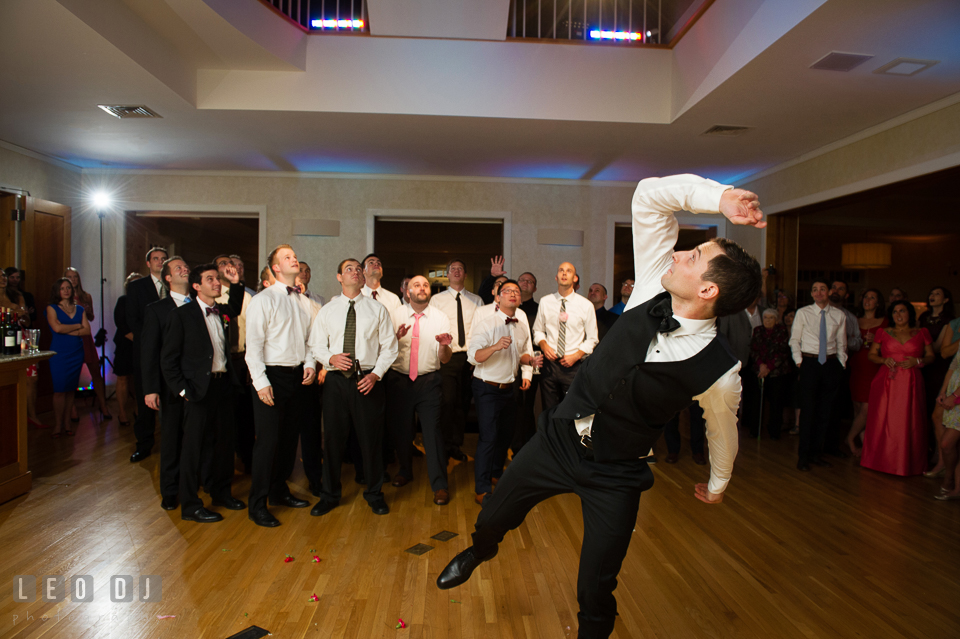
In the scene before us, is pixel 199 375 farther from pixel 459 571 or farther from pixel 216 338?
pixel 459 571

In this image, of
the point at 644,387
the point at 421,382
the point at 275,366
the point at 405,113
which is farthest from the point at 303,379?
the point at 405,113

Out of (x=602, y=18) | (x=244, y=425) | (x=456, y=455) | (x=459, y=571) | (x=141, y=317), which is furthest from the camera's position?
(x=602, y=18)

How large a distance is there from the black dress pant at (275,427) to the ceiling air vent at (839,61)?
13.4 feet

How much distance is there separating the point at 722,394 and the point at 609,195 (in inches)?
261

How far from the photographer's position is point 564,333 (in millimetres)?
4473

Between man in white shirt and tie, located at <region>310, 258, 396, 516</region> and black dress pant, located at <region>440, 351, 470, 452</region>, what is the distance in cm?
92

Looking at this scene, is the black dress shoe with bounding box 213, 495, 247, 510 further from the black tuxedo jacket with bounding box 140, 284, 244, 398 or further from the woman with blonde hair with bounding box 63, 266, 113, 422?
the woman with blonde hair with bounding box 63, 266, 113, 422

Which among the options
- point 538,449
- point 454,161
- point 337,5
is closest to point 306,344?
point 538,449

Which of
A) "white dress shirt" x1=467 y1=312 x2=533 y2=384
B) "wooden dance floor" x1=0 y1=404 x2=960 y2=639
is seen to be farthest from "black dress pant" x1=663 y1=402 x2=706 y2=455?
"white dress shirt" x1=467 y1=312 x2=533 y2=384

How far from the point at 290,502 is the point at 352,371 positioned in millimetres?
996

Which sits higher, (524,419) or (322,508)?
(524,419)

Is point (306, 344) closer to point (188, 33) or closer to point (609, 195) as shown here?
point (188, 33)

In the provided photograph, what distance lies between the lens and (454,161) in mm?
7035

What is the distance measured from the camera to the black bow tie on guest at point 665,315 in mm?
1716
